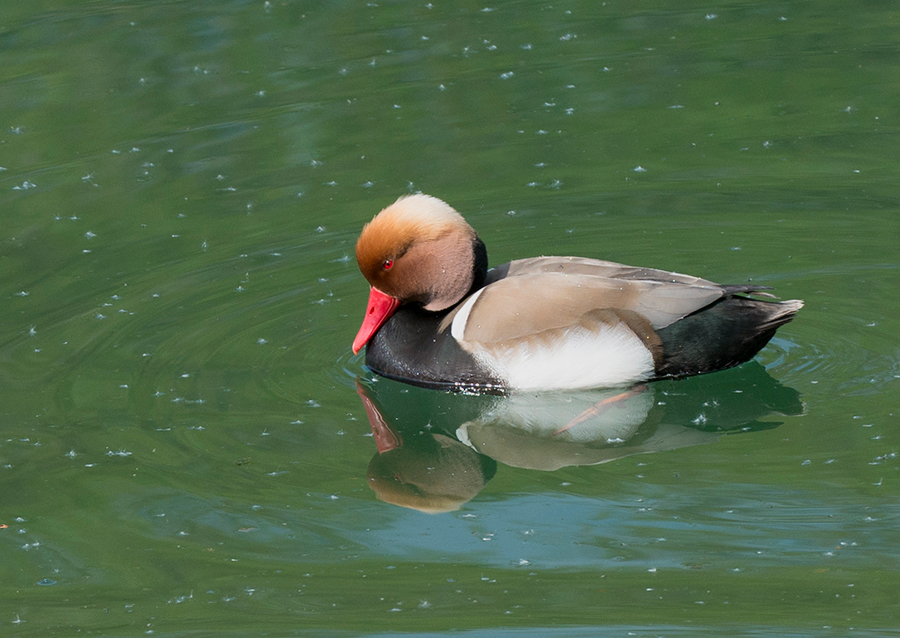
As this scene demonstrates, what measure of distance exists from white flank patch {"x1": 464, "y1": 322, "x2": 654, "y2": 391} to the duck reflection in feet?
0.29

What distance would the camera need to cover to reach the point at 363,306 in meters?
6.84

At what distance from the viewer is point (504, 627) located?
13.8ft

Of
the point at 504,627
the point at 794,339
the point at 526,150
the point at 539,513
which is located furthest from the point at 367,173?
the point at 504,627

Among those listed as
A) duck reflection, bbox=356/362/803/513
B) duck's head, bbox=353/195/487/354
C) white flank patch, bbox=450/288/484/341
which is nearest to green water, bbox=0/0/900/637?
duck reflection, bbox=356/362/803/513

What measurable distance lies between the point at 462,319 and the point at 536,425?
2.04 feet

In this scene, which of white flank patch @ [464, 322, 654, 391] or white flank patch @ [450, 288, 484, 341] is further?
white flank patch @ [450, 288, 484, 341]

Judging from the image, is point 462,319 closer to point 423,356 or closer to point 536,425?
point 423,356

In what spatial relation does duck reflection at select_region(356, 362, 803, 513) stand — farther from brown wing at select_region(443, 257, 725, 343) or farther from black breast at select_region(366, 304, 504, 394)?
brown wing at select_region(443, 257, 725, 343)

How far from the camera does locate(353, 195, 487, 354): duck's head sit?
586 cm

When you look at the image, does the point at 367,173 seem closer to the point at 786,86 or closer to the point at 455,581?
the point at 786,86

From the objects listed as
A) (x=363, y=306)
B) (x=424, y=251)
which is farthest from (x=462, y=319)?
(x=363, y=306)

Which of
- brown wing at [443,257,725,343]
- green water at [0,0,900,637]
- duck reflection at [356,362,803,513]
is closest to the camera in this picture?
green water at [0,0,900,637]

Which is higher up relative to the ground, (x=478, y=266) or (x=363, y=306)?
(x=478, y=266)

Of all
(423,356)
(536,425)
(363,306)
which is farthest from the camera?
(363,306)
